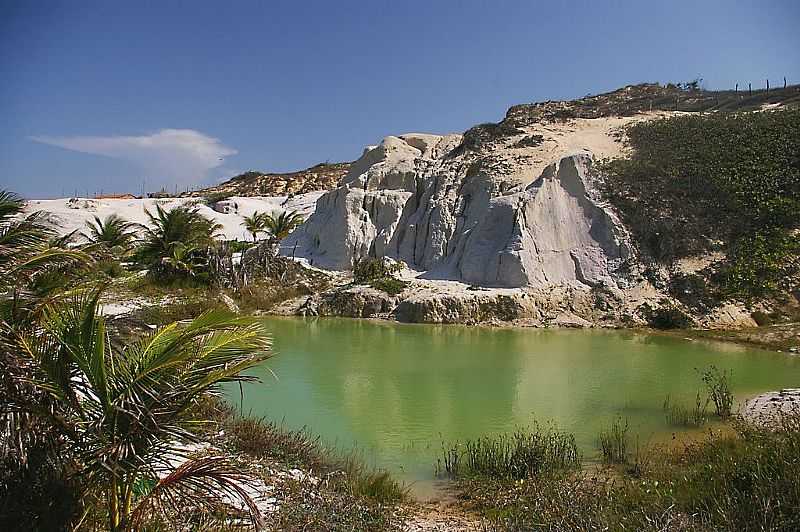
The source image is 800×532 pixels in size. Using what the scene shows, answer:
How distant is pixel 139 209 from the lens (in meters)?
49.6

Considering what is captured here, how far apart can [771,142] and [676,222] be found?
7805 mm

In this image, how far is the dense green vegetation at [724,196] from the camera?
84.8ft

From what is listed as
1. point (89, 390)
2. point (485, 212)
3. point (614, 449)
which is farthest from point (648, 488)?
point (485, 212)

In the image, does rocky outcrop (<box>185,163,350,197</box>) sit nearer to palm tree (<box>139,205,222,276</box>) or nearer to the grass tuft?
palm tree (<box>139,205,222,276</box>)

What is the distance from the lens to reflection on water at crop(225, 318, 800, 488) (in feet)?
32.5

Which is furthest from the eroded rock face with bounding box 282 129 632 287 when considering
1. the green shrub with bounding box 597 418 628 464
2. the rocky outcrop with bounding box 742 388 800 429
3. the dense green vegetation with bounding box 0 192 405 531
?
the dense green vegetation with bounding box 0 192 405 531

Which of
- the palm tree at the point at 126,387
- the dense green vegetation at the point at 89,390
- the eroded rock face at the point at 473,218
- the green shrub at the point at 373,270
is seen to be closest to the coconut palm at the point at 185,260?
the green shrub at the point at 373,270

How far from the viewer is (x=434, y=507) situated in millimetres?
6738

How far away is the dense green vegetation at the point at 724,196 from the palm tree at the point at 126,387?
84.3ft

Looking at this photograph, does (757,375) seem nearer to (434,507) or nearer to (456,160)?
(434,507)

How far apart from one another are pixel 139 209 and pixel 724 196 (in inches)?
1642

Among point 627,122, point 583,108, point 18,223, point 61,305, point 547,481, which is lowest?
point 547,481

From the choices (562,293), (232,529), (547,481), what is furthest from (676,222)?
(232,529)

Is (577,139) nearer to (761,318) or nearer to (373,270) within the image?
(373,270)
